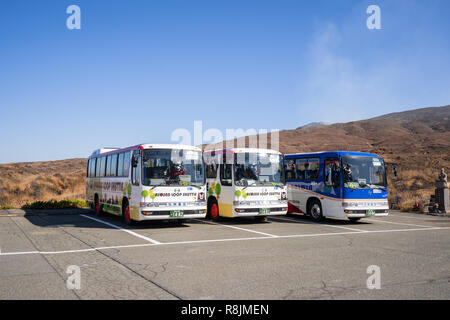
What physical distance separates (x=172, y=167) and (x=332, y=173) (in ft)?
20.6

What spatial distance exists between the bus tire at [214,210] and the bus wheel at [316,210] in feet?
13.1

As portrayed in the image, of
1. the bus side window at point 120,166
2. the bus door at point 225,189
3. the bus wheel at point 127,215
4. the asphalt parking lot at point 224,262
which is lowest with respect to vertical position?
the asphalt parking lot at point 224,262

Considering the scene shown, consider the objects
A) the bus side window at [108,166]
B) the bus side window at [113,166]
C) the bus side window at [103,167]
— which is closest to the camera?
the bus side window at [113,166]

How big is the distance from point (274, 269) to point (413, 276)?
2.38m

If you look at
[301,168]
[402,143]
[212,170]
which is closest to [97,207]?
[212,170]

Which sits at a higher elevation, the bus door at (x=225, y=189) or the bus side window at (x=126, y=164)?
the bus side window at (x=126, y=164)

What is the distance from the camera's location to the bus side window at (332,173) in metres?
16.2

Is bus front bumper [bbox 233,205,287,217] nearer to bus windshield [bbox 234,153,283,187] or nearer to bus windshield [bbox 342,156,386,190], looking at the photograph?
bus windshield [bbox 234,153,283,187]

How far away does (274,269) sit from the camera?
7746 mm

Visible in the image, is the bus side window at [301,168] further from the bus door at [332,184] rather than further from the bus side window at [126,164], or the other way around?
the bus side window at [126,164]

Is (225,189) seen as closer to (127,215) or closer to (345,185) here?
(127,215)

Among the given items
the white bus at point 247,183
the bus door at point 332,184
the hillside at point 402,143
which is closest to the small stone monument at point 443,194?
the hillside at point 402,143

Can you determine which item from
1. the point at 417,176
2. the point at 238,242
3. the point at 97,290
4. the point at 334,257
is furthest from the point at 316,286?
the point at 417,176
